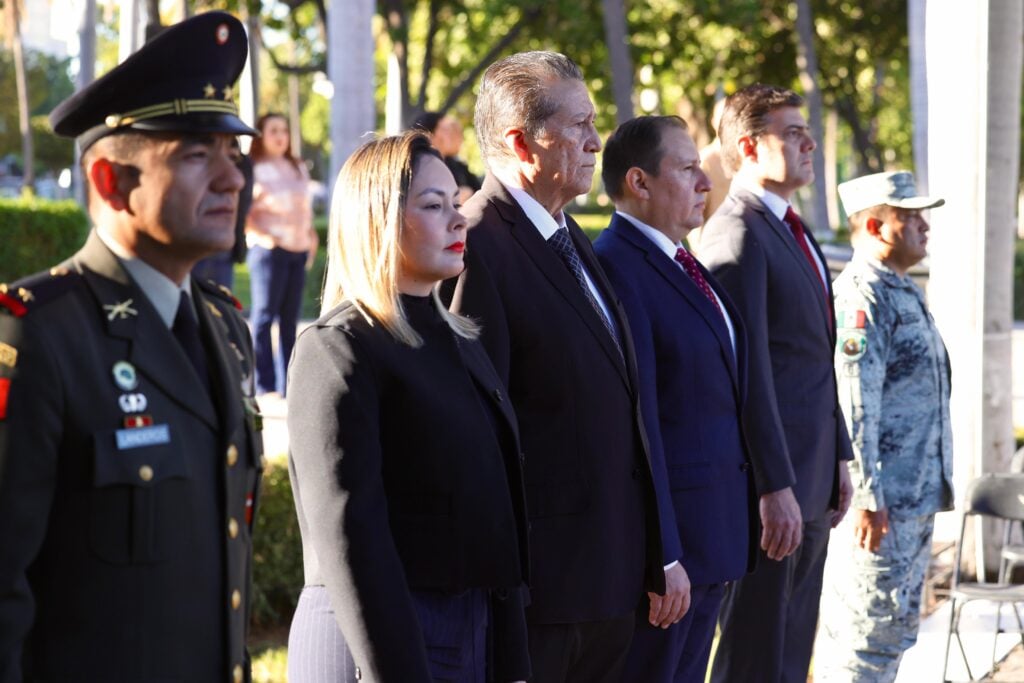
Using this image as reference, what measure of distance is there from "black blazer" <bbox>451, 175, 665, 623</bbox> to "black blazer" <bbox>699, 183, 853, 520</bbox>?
1.21 metres

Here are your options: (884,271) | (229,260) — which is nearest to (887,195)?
(884,271)

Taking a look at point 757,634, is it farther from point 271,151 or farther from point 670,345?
point 271,151

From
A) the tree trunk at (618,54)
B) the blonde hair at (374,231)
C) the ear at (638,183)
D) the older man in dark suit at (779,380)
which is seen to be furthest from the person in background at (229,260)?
the tree trunk at (618,54)

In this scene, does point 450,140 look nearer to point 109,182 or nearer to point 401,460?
point 401,460

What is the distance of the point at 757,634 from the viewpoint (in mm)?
5168

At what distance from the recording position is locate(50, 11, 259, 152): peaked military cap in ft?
8.33

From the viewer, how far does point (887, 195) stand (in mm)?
5734

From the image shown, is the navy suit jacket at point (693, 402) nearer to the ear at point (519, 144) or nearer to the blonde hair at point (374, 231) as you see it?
the ear at point (519, 144)

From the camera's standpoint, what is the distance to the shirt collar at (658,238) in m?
4.59

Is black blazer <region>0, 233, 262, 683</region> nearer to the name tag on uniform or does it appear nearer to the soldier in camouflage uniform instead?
the name tag on uniform

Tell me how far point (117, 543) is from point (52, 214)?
15812 mm

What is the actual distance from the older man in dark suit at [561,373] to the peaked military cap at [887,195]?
1.99 meters

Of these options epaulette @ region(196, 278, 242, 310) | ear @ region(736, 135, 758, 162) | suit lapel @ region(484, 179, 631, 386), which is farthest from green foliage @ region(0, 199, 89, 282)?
epaulette @ region(196, 278, 242, 310)

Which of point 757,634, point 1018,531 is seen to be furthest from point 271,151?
point 757,634
